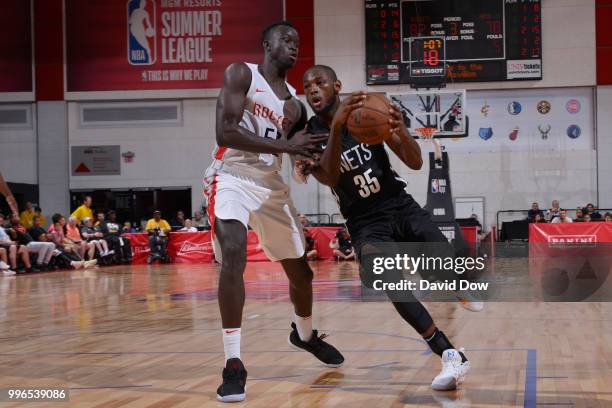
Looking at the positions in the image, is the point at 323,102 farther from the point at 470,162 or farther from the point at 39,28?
the point at 39,28

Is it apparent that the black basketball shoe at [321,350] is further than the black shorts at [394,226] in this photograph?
Yes

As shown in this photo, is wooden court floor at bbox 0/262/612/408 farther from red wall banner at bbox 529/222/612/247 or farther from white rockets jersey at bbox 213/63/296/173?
red wall banner at bbox 529/222/612/247

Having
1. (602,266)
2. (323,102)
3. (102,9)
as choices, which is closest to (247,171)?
(323,102)

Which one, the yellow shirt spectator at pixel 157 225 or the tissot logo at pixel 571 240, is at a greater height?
the yellow shirt spectator at pixel 157 225

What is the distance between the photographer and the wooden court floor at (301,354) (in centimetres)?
372

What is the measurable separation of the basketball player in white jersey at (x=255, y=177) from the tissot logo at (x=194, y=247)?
14.3 metres

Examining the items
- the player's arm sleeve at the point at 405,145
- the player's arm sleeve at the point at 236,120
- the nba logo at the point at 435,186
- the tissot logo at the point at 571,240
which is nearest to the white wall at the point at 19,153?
the nba logo at the point at 435,186

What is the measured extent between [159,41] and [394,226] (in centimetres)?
1972

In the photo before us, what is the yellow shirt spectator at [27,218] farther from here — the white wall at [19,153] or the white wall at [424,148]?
the white wall at [19,153]

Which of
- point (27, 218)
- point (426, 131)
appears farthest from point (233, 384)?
point (27, 218)

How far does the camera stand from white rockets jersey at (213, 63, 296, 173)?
4.27 meters

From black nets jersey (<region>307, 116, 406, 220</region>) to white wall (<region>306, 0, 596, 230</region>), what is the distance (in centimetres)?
1689

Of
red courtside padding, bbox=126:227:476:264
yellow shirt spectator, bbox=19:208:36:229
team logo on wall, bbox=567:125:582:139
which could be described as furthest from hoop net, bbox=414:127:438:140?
yellow shirt spectator, bbox=19:208:36:229

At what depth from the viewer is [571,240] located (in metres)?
15.5
